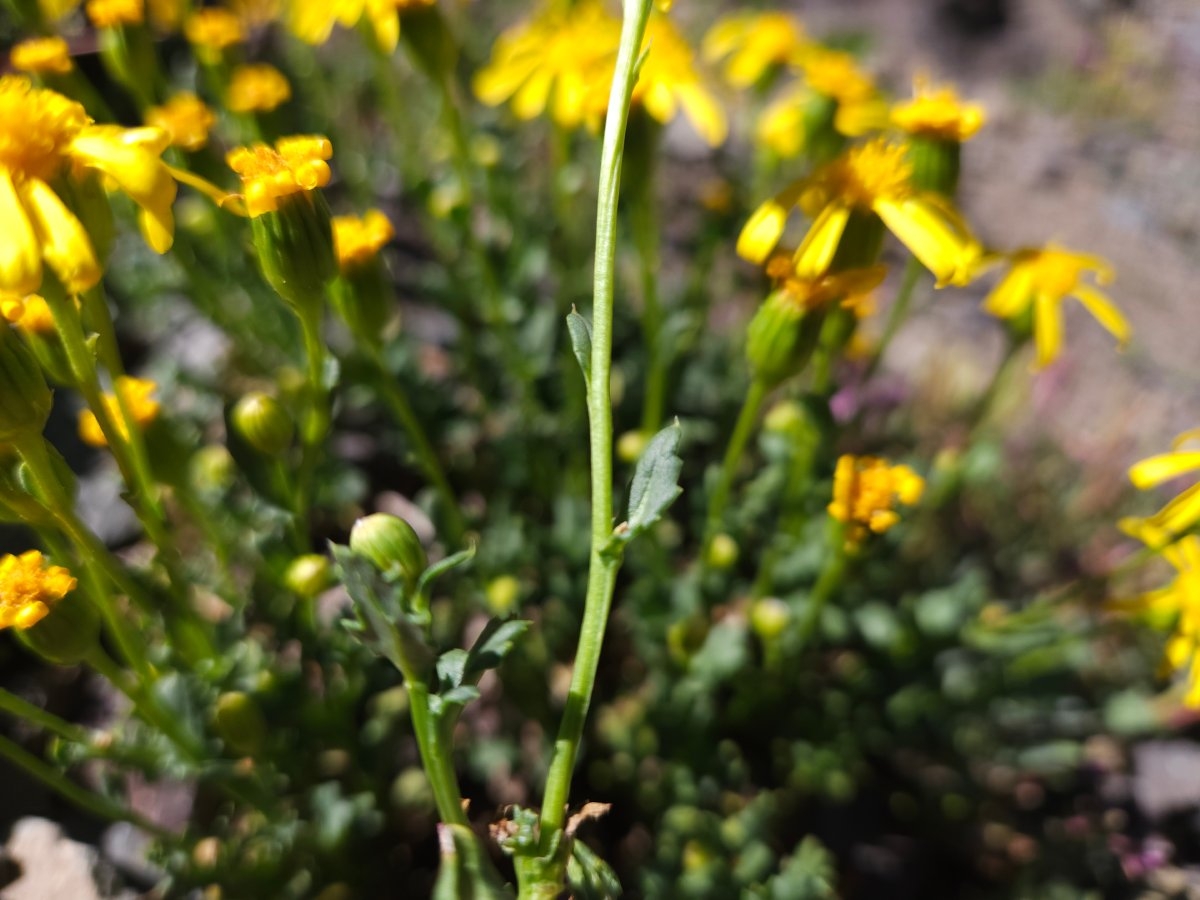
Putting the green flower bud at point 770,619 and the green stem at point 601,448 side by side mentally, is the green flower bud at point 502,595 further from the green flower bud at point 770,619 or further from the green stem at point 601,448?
the green stem at point 601,448

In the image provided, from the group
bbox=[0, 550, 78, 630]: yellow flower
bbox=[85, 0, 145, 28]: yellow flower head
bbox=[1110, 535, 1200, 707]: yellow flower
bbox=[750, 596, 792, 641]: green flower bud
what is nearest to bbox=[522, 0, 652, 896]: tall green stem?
bbox=[0, 550, 78, 630]: yellow flower

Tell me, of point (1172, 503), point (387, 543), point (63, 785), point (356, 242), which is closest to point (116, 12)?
point (356, 242)

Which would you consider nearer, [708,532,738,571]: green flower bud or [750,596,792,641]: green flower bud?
[750,596,792,641]: green flower bud

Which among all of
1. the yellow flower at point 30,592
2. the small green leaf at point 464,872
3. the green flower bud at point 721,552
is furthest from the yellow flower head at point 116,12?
the small green leaf at point 464,872

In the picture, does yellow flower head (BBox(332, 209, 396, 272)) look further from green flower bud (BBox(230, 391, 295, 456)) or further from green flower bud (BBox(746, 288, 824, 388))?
green flower bud (BBox(746, 288, 824, 388))

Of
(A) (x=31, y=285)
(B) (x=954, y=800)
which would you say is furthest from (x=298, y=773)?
(B) (x=954, y=800)

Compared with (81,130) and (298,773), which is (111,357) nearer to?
(81,130)

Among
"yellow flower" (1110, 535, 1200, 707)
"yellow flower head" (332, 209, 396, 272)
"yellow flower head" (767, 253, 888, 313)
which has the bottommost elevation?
"yellow flower" (1110, 535, 1200, 707)

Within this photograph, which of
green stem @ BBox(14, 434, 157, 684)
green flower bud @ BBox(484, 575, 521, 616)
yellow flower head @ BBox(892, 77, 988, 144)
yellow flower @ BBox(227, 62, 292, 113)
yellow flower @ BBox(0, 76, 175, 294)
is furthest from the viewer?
green flower bud @ BBox(484, 575, 521, 616)
